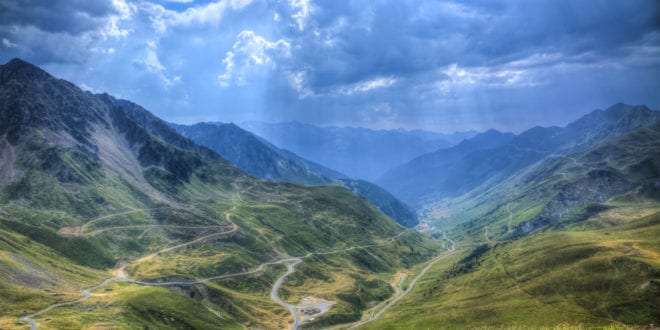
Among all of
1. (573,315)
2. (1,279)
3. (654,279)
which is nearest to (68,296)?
(1,279)

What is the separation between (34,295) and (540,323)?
22262 cm

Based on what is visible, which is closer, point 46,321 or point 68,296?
point 46,321

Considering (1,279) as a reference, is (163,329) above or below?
below

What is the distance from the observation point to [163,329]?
7603 inches

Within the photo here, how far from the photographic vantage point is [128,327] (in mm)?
175750

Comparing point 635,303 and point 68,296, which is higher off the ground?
point 635,303

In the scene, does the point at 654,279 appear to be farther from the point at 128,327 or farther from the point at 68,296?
the point at 68,296

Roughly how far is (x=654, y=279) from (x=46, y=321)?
24970 cm

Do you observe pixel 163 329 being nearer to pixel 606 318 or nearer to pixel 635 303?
pixel 606 318

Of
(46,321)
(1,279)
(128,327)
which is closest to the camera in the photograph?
(46,321)

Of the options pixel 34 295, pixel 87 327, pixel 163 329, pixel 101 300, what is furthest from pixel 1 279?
pixel 163 329

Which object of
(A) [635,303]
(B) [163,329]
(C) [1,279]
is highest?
(A) [635,303]

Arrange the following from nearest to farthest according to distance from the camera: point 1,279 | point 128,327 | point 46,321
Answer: point 46,321, point 128,327, point 1,279

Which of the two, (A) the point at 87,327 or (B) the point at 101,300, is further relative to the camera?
(B) the point at 101,300
